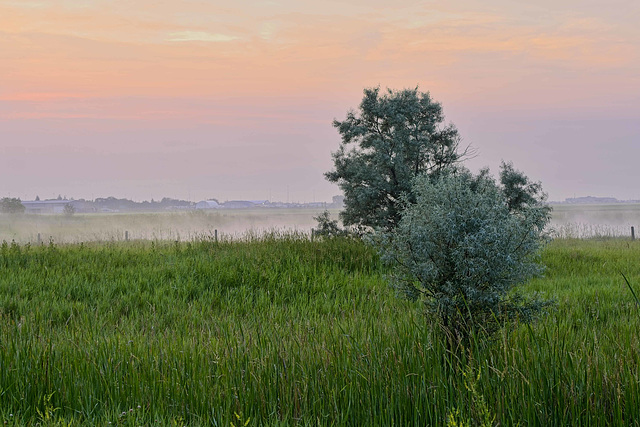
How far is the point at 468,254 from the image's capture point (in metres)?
5.28

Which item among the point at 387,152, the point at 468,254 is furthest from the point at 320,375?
the point at 387,152

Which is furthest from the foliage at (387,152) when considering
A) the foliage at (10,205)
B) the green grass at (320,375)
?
the foliage at (10,205)

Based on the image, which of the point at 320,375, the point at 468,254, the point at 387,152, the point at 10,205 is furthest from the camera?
the point at 10,205

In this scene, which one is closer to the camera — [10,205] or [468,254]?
[468,254]

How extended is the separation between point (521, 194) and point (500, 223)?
13879mm

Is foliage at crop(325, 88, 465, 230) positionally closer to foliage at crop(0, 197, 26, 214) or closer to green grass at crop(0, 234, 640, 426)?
green grass at crop(0, 234, 640, 426)

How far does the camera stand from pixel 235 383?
15.1 feet

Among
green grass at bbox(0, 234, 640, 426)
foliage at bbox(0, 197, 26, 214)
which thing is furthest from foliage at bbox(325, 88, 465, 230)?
foliage at bbox(0, 197, 26, 214)

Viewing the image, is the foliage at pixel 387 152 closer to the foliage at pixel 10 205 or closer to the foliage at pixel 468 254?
the foliage at pixel 468 254

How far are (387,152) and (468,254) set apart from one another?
12.2 metres

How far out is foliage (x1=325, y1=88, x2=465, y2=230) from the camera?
16750 mm

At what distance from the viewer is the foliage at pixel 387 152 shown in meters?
16.8

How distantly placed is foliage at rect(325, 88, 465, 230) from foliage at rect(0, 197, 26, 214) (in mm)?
90027

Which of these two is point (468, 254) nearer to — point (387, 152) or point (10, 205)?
point (387, 152)
